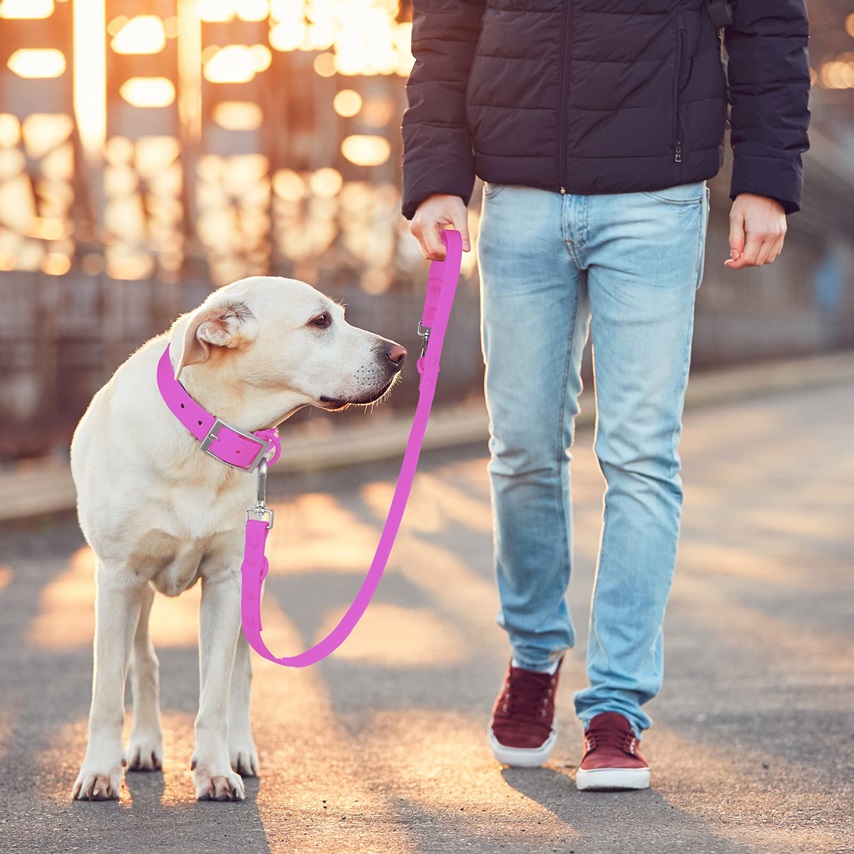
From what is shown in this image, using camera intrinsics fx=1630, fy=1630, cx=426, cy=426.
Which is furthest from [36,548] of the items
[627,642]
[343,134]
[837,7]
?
[837,7]

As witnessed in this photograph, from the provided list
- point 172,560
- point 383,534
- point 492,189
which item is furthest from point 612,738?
point 492,189

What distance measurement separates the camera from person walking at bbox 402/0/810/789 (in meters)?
3.42

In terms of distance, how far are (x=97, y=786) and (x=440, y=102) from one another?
1.63m

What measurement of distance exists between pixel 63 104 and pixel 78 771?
27.7 ft

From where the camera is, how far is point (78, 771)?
3584mm

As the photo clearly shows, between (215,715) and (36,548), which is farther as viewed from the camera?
(36,548)

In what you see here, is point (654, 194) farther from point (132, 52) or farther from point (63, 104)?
A: point (132, 52)

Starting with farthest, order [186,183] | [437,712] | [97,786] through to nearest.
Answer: [186,183] → [437,712] → [97,786]

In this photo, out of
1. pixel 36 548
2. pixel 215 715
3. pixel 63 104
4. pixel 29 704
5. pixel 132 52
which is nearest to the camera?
pixel 215 715

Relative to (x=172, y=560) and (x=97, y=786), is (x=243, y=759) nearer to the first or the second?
(x=97, y=786)

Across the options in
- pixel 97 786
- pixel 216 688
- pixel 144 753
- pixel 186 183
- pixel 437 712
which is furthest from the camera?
pixel 186 183

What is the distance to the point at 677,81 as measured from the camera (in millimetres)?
3426

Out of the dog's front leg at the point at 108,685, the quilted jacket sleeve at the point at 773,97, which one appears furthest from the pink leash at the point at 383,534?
the quilted jacket sleeve at the point at 773,97

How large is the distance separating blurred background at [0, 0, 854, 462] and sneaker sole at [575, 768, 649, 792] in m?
7.87
